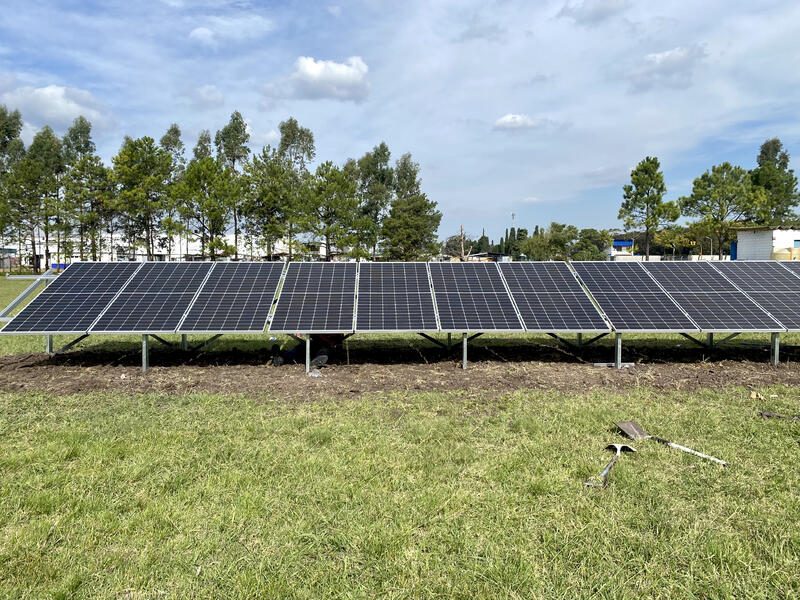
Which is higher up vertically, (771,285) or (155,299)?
(771,285)

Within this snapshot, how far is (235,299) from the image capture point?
12.4 meters

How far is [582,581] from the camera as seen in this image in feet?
13.2

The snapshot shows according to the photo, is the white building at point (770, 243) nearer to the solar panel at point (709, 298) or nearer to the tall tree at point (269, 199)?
the solar panel at point (709, 298)

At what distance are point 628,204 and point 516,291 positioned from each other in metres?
47.7

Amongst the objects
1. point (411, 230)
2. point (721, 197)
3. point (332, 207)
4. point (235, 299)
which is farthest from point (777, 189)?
point (235, 299)

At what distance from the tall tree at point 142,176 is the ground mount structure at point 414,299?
39807 millimetres

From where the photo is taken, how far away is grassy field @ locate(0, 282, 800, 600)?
405cm

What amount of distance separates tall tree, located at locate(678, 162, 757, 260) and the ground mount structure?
47037mm

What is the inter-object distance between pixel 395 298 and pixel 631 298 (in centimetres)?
646

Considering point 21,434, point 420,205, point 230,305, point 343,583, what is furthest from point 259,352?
point 420,205

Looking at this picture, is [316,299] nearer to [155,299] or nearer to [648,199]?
[155,299]

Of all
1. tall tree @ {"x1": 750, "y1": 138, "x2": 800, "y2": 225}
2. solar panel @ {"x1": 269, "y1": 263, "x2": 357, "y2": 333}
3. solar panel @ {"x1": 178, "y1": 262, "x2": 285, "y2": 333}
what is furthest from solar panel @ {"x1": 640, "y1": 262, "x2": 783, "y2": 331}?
tall tree @ {"x1": 750, "y1": 138, "x2": 800, "y2": 225}

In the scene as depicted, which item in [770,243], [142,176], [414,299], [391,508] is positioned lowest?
[391,508]

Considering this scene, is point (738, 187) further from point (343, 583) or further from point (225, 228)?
point (343, 583)
